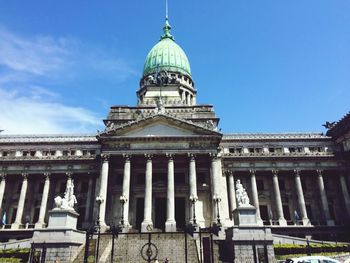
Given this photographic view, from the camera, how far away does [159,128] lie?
4525 cm

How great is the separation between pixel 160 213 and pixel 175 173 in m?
6.54

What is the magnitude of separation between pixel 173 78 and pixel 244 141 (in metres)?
22.0

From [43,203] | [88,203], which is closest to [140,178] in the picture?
[88,203]

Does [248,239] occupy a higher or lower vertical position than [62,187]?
lower

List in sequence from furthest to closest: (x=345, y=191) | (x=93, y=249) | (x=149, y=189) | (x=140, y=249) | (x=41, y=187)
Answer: (x=41, y=187) → (x=345, y=191) → (x=149, y=189) → (x=140, y=249) → (x=93, y=249)

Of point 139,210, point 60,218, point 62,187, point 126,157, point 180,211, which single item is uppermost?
point 126,157

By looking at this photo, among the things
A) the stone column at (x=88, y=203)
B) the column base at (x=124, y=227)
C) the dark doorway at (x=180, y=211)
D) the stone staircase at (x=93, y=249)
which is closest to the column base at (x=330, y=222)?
the dark doorway at (x=180, y=211)

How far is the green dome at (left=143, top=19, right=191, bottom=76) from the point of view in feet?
227

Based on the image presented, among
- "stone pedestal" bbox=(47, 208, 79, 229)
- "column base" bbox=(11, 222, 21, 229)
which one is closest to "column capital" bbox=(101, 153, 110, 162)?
"stone pedestal" bbox=(47, 208, 79, 229)

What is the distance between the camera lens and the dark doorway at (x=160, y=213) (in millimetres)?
44781

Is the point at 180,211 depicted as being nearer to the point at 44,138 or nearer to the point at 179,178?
the point at 179,178

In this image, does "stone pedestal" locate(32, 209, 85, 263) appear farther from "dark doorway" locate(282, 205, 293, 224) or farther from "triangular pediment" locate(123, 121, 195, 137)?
"dark doorway" locate(282, 205, 293, 224)

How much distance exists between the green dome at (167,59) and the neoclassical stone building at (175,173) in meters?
17.3

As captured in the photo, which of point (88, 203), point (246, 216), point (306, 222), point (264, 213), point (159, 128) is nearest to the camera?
point (246, 216)
